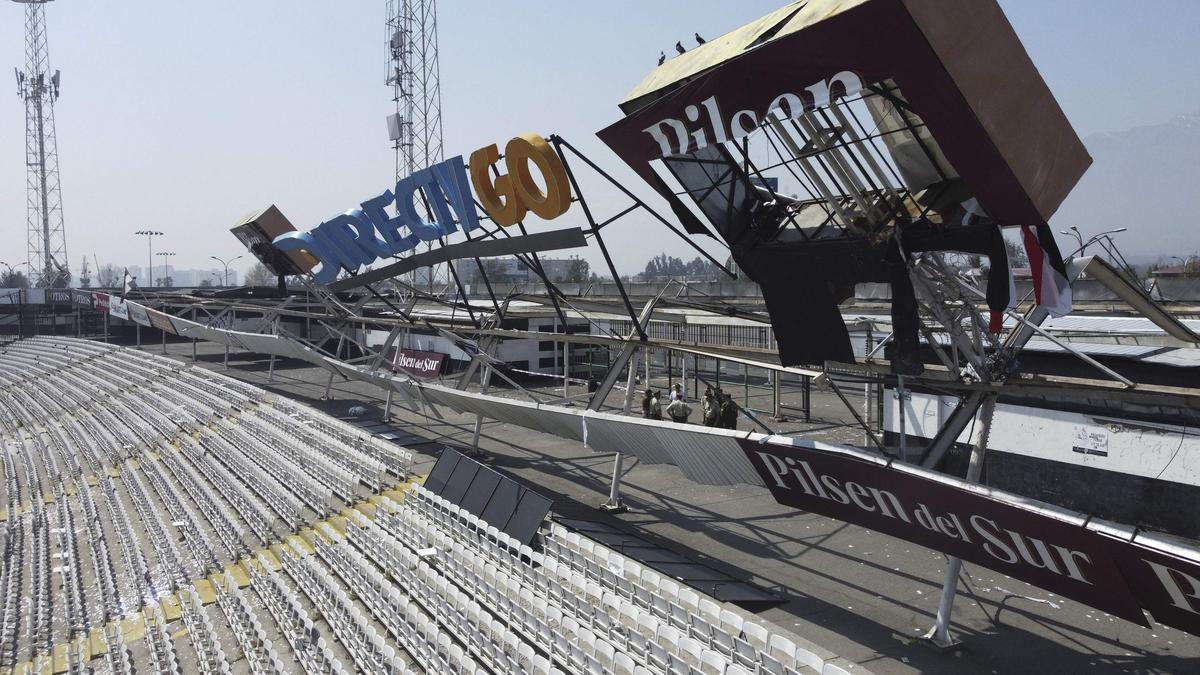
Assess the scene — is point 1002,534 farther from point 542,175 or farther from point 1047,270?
point 542,175

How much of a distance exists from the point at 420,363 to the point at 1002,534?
23951 millimetres

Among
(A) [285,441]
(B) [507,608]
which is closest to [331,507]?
(A) [285,441]

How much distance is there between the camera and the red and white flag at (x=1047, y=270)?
10820 mm

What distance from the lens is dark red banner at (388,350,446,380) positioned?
30.6m

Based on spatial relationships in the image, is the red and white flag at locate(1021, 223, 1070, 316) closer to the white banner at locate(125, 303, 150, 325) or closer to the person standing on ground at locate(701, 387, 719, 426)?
the person standing on ground at locate(701, 387, 719, 426)

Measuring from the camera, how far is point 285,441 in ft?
102

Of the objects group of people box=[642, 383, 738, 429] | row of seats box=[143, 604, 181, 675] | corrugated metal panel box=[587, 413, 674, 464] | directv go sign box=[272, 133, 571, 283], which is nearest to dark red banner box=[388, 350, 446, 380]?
directv go sign box=[272, 133, 571, 283]

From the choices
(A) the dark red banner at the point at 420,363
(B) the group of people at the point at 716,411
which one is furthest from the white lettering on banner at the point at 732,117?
(A) the dark red banner at the point at 420,363

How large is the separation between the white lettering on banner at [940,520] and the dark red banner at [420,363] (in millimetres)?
18626

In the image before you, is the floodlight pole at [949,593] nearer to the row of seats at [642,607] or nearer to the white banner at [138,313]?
the row of seats at [642,607]

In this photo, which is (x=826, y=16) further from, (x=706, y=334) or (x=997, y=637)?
(x=706, y=334)

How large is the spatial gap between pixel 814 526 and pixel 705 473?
170 inches

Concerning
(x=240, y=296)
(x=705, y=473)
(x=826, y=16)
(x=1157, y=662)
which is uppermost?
(x=826, y=16)

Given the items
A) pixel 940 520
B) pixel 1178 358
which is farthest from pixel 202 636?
pixel 1178 358
